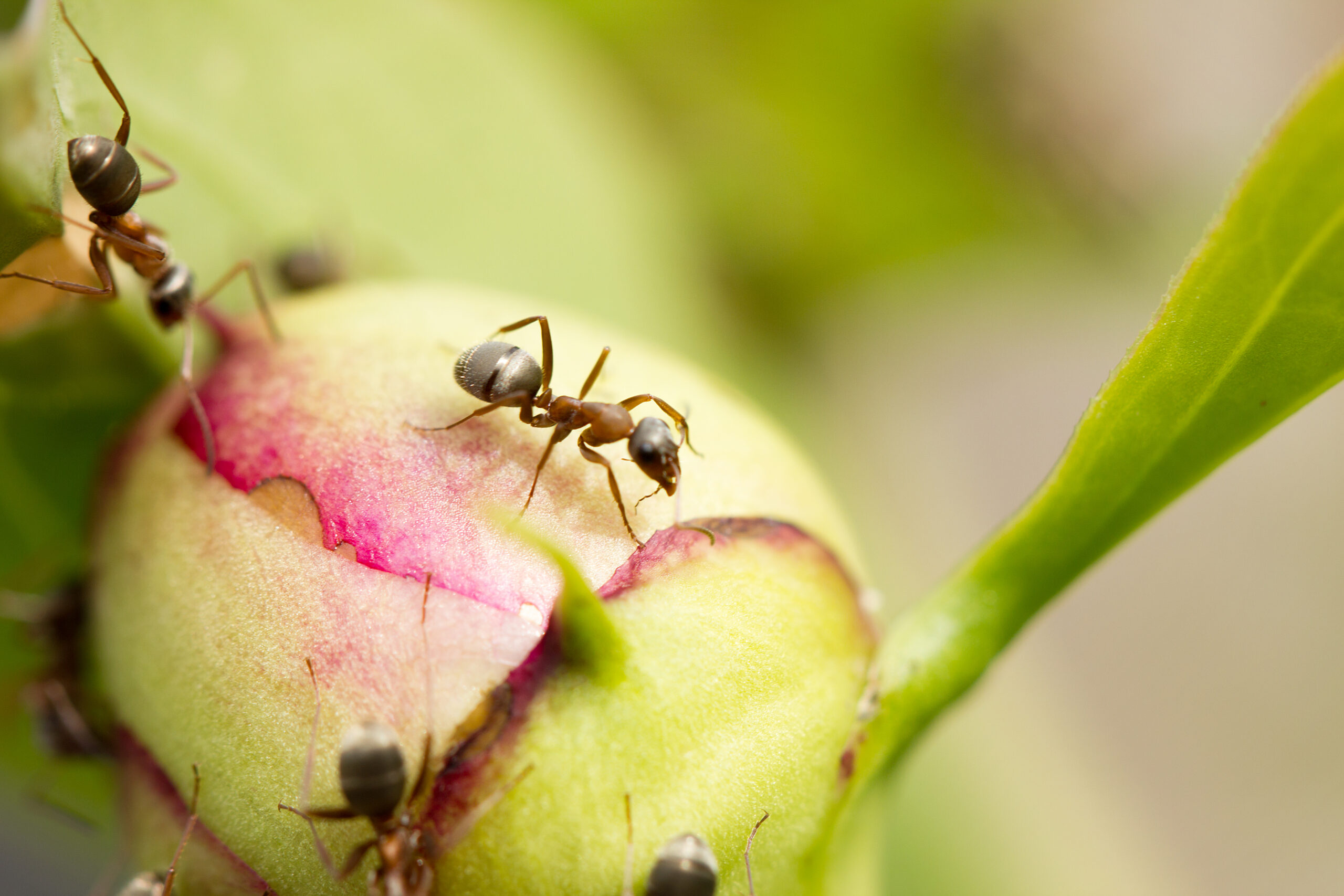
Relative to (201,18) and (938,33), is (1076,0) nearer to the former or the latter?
(938,33)

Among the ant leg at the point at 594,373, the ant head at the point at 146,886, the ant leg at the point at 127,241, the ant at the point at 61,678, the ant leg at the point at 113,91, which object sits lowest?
the ant at the point at 61,678

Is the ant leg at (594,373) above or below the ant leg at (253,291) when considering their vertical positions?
above

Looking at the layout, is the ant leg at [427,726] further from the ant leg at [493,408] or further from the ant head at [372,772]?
the ant leg at [493,408]

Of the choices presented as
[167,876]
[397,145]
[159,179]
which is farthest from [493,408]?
[397,145]

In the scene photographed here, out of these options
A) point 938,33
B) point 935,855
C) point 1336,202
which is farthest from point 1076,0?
point 1336,202

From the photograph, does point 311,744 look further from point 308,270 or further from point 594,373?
point 308,270

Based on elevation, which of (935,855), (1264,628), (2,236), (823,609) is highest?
(823,609)

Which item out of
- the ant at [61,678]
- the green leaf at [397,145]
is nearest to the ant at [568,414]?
the green leaf at [397,145]
